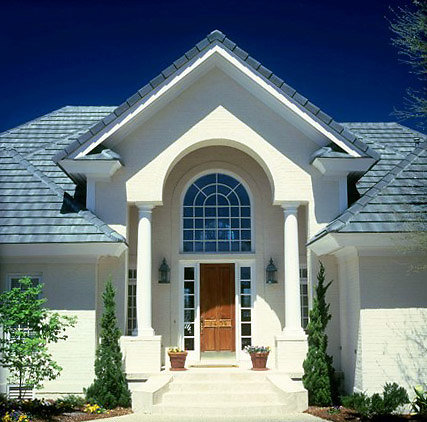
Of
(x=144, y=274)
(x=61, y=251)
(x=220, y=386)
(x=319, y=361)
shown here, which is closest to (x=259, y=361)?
(x=220, y=386)

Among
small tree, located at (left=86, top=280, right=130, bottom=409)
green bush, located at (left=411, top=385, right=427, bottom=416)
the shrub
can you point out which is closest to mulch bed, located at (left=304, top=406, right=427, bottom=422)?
green bush, located at (left=411, top=385, right=427, bottom=416)

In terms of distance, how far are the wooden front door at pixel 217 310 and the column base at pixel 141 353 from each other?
250 cm

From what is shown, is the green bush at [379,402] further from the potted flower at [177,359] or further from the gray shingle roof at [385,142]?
the gray shingle roof at [385,142]

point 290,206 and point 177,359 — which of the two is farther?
point 290,206

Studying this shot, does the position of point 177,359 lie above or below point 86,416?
above

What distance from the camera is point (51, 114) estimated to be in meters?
22.7

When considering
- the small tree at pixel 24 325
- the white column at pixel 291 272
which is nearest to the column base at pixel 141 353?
the small tree at pixel 24 325

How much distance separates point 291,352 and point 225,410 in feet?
9.22

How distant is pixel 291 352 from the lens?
16328mm

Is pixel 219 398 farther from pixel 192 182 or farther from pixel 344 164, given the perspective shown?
pixel 192 182

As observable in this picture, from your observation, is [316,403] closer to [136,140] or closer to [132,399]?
[132,399]

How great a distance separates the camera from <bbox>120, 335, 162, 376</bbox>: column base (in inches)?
641

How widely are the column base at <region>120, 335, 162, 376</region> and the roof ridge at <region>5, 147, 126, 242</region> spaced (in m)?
2.61

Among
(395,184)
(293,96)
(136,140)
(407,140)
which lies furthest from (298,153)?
(407,140)
